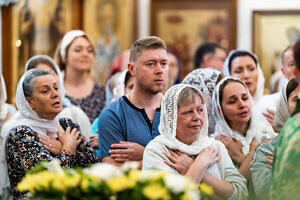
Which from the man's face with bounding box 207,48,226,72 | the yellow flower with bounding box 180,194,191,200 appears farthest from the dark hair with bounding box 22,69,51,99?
the man's face with bounding box 207,48,226,72

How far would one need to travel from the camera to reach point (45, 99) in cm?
582

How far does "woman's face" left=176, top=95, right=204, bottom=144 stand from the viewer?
509 centimetres

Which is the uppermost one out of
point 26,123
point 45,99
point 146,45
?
point 146,45

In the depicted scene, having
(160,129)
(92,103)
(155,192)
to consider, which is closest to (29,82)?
(160,129)

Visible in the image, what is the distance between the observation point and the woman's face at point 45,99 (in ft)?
19.1

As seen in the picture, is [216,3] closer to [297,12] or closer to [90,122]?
[297,12]

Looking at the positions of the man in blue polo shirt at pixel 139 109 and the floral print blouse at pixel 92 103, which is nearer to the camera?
the man in blue polo shirt at pixel 139 109

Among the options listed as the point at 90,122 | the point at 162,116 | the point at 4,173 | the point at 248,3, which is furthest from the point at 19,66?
the point at 248,3

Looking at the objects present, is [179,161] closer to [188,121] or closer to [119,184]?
[188,121]

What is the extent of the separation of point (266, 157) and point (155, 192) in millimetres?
2130

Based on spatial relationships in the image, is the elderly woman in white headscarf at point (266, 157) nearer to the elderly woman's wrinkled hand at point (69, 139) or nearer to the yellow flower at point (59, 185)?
the elderly woman's wrinkled hand at point (69, 139)

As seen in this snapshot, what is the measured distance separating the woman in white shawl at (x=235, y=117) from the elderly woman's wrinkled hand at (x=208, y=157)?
0.67m

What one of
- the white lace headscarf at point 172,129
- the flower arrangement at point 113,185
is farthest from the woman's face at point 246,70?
the flower arrangement at point 113,185

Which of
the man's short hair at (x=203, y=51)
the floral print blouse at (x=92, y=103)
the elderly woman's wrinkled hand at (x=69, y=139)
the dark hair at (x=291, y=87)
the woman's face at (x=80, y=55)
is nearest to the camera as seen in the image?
the dark hair at (x=291, y=87)
